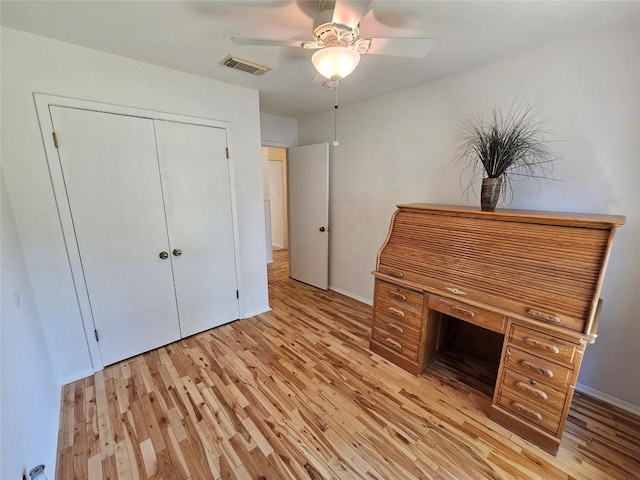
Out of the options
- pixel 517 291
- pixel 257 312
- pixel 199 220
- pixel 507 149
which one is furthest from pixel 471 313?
pixel 199 220

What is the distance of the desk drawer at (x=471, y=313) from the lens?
161cm

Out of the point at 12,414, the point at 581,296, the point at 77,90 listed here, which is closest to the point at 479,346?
the point at 581,296

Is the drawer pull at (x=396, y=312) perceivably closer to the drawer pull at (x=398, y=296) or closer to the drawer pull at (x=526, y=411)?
the drawer pull at (x=398, y=296)

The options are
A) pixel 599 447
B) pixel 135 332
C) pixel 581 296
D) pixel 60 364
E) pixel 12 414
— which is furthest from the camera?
Result: pixel 135 332

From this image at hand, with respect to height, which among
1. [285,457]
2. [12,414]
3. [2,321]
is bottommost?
[285,457]

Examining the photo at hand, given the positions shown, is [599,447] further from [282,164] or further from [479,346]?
[282,164]

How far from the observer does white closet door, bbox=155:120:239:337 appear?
228cm

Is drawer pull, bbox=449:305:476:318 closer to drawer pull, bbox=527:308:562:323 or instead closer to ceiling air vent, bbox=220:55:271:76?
drawer pull, bbox=527:308:562:323

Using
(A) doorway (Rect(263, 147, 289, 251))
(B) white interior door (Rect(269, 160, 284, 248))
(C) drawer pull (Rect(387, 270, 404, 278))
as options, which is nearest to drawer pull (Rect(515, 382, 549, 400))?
(C) drawer pull (Rect(387, 270, 404, 278))

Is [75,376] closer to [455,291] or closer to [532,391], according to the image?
[455,291]

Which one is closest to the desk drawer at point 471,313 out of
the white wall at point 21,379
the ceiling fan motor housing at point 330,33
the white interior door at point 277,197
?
the ceiling fan motor housing at point 330,33

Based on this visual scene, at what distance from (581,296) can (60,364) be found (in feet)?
10.9

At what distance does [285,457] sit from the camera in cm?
147

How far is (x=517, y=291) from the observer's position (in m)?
1.56
